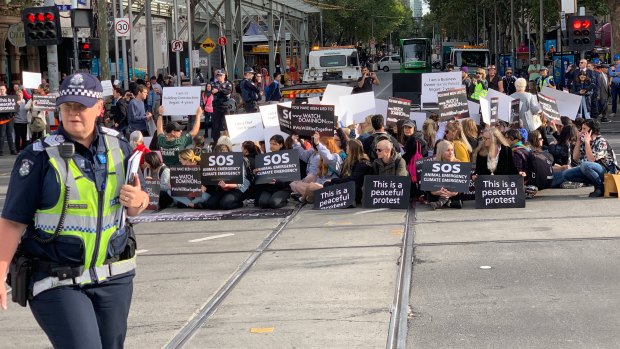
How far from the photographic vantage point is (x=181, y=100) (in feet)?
62.7

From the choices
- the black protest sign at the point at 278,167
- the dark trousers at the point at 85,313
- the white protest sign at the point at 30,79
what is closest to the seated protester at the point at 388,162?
the black protest sign at the point at 278,167

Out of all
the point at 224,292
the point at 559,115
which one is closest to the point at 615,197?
the point at 559,115

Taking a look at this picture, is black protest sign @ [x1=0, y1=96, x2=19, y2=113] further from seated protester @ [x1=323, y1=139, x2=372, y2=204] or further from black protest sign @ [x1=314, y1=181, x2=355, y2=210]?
black protest sign @ [x1=314, y1=181, x2=355, y2=210]

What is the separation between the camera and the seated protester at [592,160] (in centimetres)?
1450

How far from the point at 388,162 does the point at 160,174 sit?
335 cm

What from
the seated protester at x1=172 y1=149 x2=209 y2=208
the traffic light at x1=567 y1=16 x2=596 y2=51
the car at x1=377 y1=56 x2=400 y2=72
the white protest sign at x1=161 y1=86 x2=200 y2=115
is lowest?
the seated protester at x1=172 y1=149 x2=209 y2=208

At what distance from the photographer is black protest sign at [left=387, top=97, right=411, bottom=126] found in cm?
1823

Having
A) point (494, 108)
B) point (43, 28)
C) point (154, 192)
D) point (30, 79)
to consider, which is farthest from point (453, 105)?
point (30, 79)

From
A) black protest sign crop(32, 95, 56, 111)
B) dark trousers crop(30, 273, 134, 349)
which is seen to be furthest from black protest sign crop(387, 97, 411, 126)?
dark trousers crop(30, 273, 134, 349)

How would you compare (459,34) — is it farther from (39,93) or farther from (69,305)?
(69,305)

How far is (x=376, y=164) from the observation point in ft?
48.1

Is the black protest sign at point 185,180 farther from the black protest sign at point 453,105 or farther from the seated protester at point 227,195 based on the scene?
the black protest sign at point 453,105

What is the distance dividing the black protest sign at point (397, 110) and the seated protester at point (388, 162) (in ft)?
11.9

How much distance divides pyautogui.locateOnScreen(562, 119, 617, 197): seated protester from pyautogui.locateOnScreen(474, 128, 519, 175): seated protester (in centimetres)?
107
